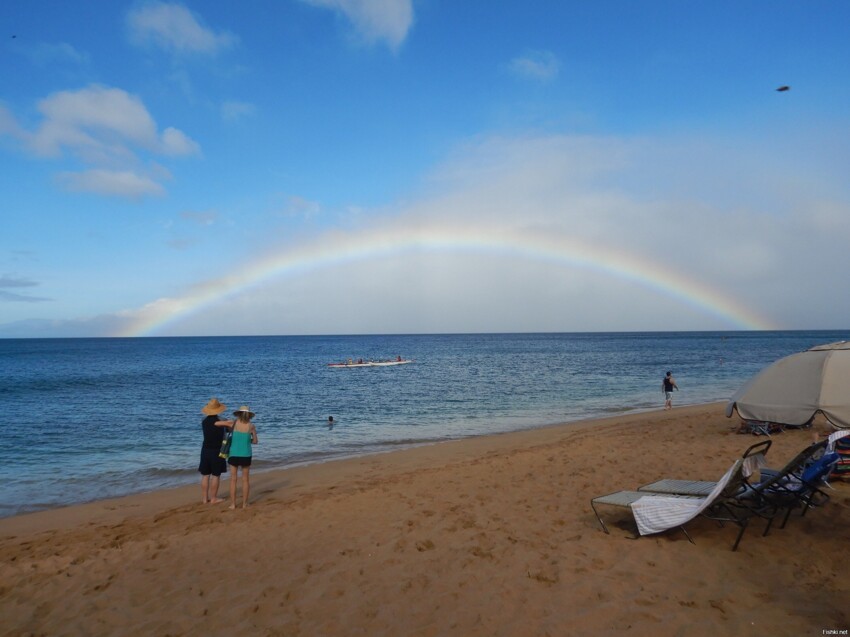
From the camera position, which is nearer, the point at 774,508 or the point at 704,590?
the point at 704,590

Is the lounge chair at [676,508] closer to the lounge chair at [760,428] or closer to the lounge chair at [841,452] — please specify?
the lounge chair at [841,452]

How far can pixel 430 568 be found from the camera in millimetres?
5926

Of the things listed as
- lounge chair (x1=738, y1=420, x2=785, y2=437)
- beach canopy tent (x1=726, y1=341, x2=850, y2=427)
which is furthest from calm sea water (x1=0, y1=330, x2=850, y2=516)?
beach canopy tent (x1=726, y1=341, x2=850, y2=427)

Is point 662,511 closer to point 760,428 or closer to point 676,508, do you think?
point 676,508

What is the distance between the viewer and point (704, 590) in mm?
4977

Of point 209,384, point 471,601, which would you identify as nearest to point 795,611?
point 471,601

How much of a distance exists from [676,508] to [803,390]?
18.0 ft

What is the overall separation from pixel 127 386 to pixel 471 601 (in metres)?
43.4

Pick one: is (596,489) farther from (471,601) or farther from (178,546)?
(178,546)

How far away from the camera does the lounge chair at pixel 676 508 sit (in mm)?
5738

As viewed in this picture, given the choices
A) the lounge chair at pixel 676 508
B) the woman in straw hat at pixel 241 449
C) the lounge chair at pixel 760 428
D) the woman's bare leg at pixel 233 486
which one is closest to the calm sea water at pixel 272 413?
the woman's bare leg at pixel 233 486

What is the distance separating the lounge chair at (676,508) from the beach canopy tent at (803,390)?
4.16 meters

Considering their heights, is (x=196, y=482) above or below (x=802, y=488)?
below

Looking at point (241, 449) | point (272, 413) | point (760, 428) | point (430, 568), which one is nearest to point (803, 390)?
point (760, 428)
